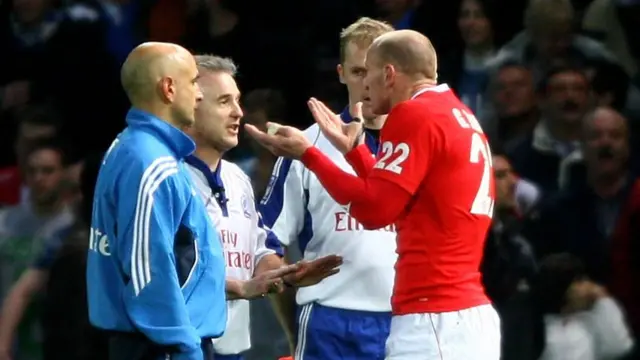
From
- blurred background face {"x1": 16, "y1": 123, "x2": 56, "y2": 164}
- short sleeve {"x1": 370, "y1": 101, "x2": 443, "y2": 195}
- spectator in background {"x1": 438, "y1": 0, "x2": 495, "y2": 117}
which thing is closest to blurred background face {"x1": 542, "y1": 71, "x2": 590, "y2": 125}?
spectator in background {"x1": 438, "y1": 0, "x2": 495, "y2": 117}

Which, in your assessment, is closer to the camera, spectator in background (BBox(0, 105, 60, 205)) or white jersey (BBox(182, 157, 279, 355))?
white jersey (BBox(182, 157, 279, 355))

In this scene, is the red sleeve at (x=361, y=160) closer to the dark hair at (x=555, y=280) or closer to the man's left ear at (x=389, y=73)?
the man's left ear at (x=389, y=73)

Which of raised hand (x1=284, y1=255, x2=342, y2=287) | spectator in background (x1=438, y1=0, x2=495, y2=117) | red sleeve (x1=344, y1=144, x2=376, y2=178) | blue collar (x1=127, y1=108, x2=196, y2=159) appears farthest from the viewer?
spectator in background (x1=438, y1=0, x2=495, y2=117)

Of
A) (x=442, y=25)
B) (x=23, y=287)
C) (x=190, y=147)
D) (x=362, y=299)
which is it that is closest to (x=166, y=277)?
(x=190, y=147)

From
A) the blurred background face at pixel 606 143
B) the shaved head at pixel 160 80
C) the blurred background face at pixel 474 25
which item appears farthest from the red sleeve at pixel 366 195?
the blurred background face at pixel 474 25

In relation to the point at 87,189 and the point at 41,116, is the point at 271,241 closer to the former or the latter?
the point at 87,189

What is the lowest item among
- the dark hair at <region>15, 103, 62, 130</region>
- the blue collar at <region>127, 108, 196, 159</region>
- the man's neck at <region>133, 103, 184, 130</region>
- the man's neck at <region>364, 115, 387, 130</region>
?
the blue collar at <region>127, 108, 196, 159</region>

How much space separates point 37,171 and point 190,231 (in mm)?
3112

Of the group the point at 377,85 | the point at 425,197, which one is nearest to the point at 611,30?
the point at 377,85

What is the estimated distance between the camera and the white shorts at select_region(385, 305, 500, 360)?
5480 mm

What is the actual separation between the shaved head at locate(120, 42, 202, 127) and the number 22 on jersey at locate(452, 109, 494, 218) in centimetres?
89

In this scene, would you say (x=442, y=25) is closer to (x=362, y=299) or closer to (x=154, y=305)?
(x=362, y=299)

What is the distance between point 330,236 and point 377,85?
91 centimetres

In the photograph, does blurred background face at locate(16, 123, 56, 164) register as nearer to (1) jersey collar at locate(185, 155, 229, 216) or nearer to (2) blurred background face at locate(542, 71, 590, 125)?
(2) blurred background face at locate(542, 71, 590, 125)
